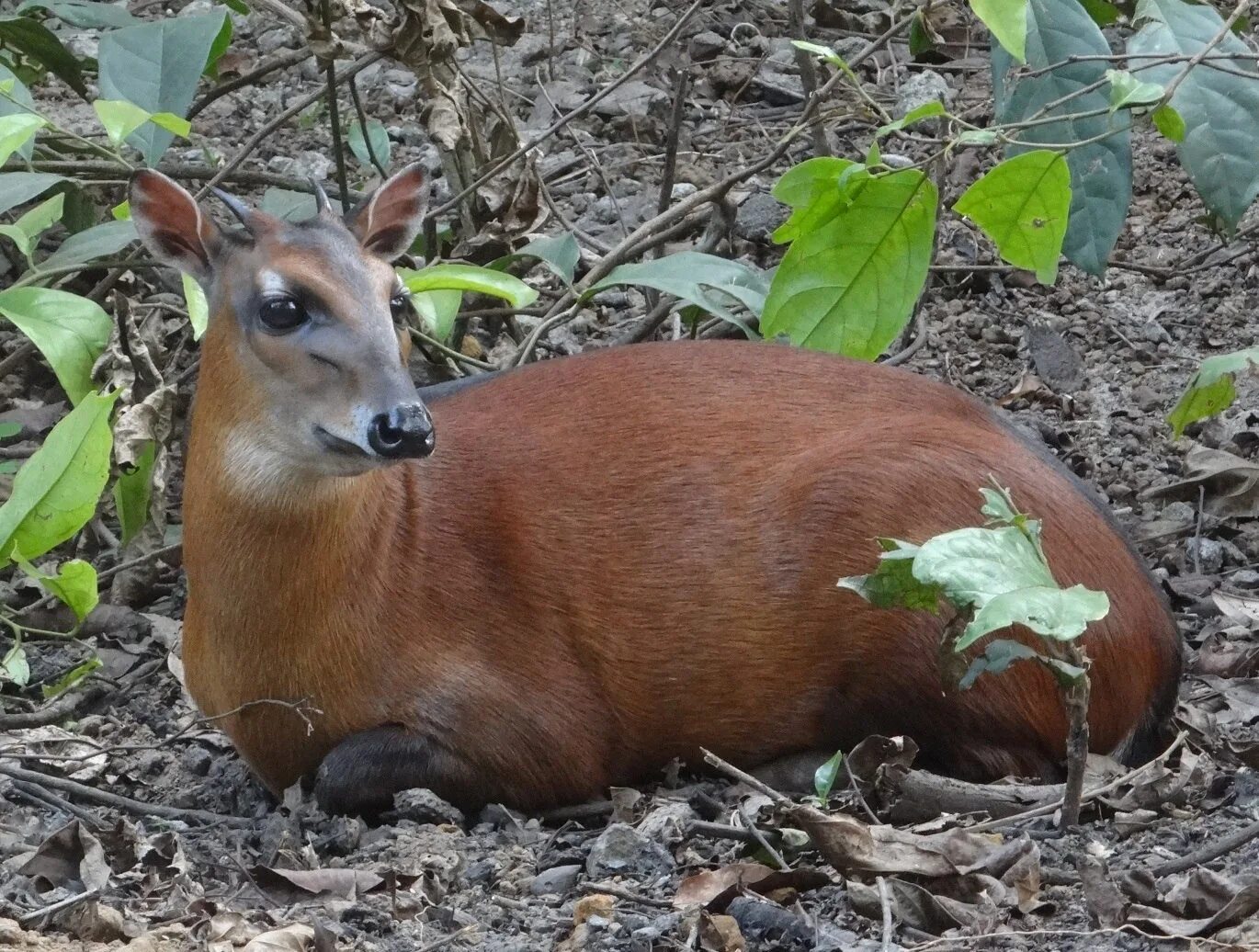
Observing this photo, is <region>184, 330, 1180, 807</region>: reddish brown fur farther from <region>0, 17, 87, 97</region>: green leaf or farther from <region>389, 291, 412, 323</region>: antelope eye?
<region>0, 17, 87, 97</region>: green leaf

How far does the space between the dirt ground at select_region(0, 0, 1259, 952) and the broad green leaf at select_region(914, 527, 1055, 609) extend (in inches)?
25.6

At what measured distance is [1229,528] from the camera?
6695 millimetres

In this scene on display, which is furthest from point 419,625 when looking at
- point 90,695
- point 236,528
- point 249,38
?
point 249,38

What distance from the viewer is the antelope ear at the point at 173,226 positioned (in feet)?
17.3

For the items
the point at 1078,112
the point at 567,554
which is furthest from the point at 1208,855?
the point at 1078,112

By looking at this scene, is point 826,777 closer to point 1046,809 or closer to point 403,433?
Result: point 1046,809

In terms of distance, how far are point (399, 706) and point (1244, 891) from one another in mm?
2611

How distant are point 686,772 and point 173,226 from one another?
2.30 m

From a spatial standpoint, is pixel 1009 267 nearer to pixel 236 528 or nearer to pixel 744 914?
pixel 236 528

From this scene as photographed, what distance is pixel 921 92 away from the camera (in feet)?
29.6

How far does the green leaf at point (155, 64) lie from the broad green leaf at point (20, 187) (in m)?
0.38

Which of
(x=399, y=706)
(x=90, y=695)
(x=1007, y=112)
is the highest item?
(x=1007, y=112)

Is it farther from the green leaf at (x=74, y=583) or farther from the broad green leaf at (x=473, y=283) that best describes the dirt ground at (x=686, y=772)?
the broad green leaf at (x=473, y=283)

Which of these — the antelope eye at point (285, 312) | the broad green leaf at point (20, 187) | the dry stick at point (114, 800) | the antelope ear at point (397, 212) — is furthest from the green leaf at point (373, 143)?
the dry stick at point (114, 800)
